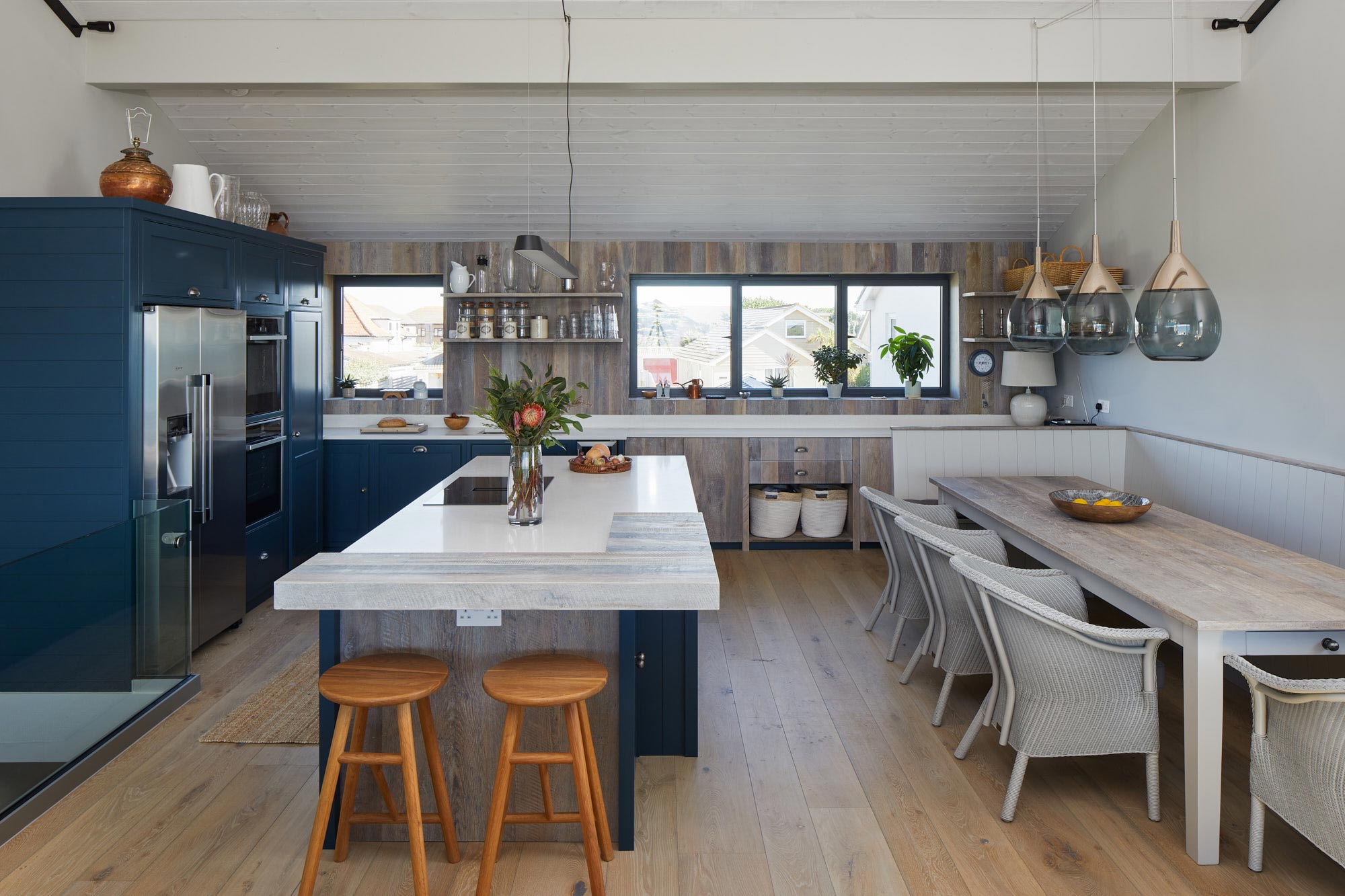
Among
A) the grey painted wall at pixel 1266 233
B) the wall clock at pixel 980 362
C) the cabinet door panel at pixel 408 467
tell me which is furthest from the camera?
the wall clock at pixel 980 362

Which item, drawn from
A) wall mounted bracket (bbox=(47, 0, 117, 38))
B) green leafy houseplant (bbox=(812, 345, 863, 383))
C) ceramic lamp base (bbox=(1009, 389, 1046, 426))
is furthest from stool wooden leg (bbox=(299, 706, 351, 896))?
ceramic lamp base (bbox=(1009, 389, 1046, 426))

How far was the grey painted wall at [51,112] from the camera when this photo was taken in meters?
3.81

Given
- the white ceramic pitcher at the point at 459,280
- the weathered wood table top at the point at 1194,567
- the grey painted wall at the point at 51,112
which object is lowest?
the weathered wood table top at the point at 1194,567

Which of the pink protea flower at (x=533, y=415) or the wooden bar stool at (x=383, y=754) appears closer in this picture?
the wooden bar stool at (x=383, y=754)

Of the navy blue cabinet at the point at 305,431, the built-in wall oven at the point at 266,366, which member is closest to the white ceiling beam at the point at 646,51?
the built-in wall oven at the point at 266,366

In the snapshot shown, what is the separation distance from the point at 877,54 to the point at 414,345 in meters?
Answer: 3.90

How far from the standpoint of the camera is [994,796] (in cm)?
279

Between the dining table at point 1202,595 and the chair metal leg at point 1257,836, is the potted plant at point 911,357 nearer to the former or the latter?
the dining table at point 1202,595

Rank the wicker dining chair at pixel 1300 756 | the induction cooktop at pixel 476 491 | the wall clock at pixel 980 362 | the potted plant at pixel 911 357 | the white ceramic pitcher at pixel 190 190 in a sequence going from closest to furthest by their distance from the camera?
the wicker dining chair at pixel 1300 756
the induction cooktop at pixel 476 491
the white ceramic pitcher at pixel 190 190
the potted plant at pixel 911 357
the wall clock at pixel 980 362

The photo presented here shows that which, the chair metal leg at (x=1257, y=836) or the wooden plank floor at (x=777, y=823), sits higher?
the chair metal leg at (x=1257, y=836)

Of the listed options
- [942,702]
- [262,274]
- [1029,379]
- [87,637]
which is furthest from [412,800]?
[1029,379]

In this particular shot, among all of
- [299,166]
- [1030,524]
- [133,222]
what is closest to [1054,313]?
[1030,524]

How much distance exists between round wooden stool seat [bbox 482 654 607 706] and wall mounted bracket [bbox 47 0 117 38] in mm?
3769

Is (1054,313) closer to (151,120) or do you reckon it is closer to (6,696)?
(6,696)
